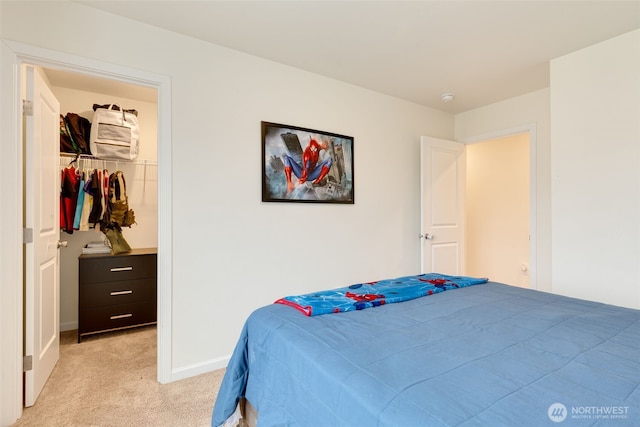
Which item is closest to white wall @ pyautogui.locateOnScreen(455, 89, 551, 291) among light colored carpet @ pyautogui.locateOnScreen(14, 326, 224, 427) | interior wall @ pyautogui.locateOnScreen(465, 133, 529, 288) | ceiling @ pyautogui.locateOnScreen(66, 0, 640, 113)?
ceiling @ pyautogui.locateOnScreen(66, 0, 640, 113)

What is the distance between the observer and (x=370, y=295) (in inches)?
66.2

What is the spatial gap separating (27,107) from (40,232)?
2.55 feet

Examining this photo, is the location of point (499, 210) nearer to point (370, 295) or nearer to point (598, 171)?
point (598, 171)

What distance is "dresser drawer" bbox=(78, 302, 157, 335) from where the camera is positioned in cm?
289

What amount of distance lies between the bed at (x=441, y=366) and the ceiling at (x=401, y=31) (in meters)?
1.78

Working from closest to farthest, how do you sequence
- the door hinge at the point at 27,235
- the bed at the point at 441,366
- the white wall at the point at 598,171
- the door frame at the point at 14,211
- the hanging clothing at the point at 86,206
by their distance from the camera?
1. the bed at the point at 441,366
2. the door frame at the point at 14,211
3. the door hinge at the point at 27,235
4. the white wall at the point at 598,171
5. the hanging clothing at the point at 86,206

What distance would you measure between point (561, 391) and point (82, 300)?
348 centimetres

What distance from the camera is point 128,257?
121 inches

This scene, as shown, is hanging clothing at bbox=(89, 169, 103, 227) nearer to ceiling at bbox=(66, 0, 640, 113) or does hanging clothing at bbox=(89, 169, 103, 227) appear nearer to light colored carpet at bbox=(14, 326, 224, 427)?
light colored carpet at bbox=(14, 326, 224, 427)

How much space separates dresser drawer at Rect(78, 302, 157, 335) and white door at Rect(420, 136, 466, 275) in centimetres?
295

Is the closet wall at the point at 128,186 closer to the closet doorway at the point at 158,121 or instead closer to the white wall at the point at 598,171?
the closet doorway at the point at 158,121

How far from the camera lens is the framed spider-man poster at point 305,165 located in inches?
104

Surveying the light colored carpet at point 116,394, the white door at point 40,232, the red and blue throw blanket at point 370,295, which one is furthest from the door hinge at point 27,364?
the red and blue throw blanket at point 370,295

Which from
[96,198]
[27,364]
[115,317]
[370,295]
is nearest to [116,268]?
[115,317]
